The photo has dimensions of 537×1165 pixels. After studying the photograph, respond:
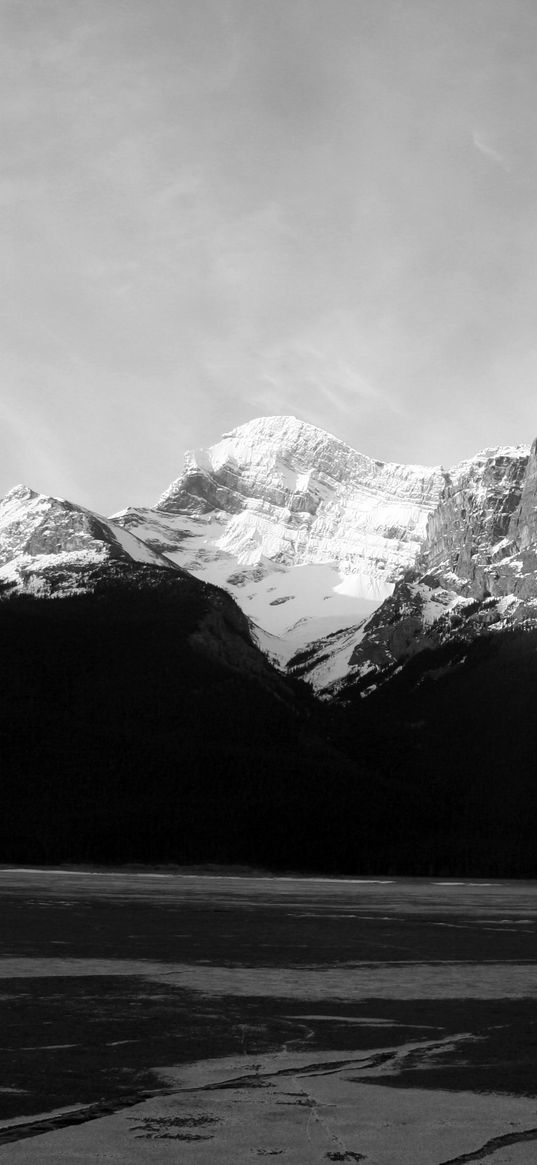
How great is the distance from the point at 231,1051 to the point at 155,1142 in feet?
29.6

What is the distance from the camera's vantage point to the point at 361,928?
265 feet

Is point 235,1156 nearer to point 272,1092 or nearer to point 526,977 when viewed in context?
point 272,1092

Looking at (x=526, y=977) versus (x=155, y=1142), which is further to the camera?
(x=526, y=977)

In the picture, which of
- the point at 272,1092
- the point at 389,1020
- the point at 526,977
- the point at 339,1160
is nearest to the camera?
the point at 339,1160

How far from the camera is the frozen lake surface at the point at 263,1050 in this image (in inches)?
863

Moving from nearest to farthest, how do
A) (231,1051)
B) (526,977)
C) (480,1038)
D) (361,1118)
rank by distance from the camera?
1. (361,1118)
2. (231,1051)
3. (480,1038)
4. (526,977)

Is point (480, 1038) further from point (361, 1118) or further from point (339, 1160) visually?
point (339, 1160)

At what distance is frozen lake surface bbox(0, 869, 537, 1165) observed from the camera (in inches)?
863

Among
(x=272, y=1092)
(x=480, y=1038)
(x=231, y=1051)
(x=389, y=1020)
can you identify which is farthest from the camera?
(x=389, y=1020)

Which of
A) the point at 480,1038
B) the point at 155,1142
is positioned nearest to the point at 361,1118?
the point at 155,1142

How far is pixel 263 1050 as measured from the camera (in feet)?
100

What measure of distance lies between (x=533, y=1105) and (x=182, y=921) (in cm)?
5853

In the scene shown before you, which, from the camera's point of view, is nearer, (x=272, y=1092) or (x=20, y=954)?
(x=272, y=1092)

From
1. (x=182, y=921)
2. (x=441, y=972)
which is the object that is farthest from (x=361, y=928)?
(x=441, y=972)
